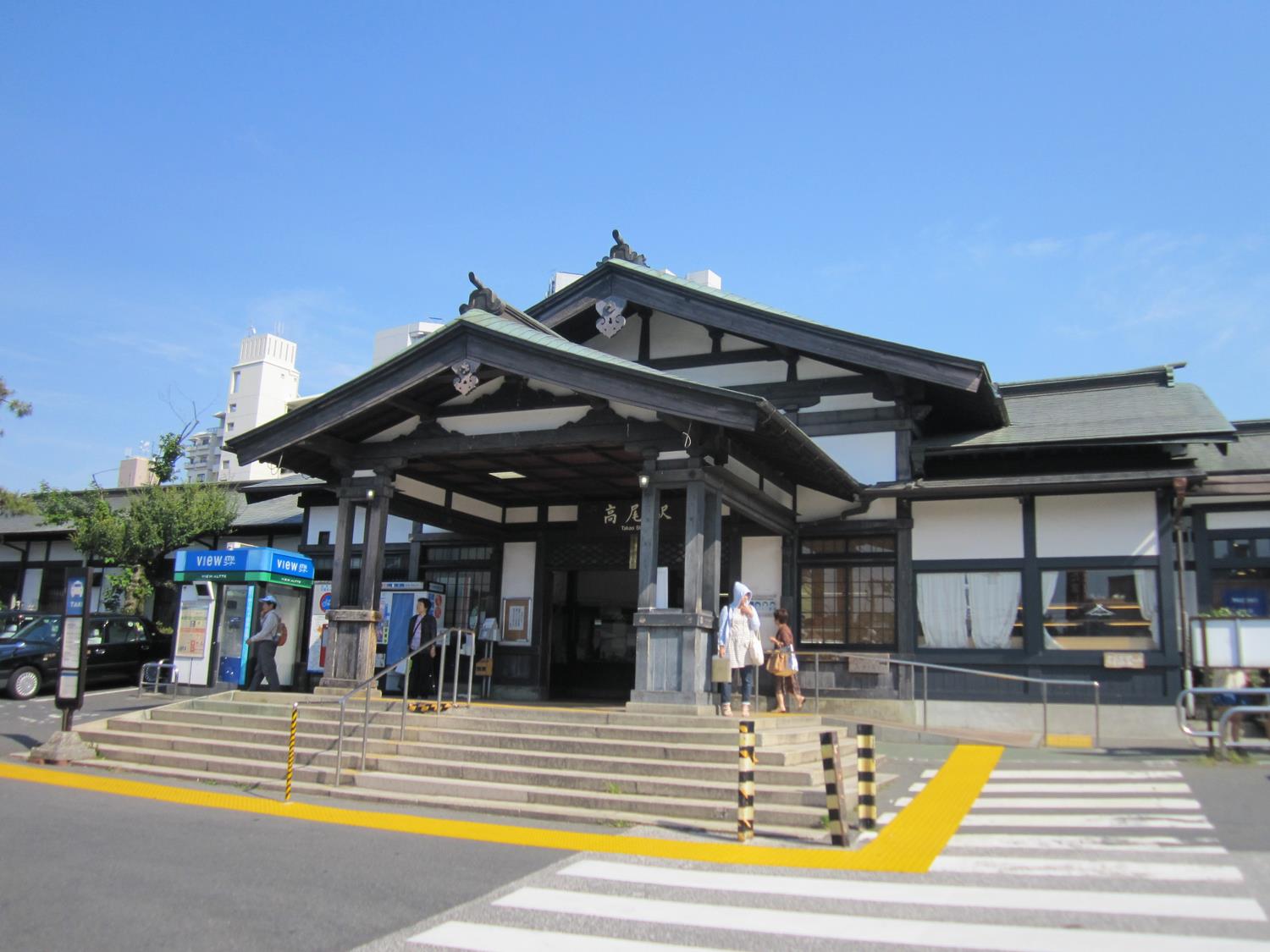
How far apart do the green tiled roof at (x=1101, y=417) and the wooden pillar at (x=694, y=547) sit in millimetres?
5684

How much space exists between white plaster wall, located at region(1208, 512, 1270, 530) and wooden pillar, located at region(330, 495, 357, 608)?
44.6 ft

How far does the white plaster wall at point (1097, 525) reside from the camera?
15641 mm

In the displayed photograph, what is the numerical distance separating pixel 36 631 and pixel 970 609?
18.0m

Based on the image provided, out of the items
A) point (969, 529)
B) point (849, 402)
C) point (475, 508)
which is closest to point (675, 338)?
point (849, 402)

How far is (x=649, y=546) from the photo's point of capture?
12531 mm

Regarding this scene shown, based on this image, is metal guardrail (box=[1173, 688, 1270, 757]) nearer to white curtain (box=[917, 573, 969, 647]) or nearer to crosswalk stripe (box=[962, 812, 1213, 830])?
crosswalk stripe (box=[962, 812, 1213, 830])

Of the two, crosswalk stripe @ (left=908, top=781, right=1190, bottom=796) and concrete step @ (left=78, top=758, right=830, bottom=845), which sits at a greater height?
crosswalk stripe @ (left=908, top=781, right=1190, bottom=796)

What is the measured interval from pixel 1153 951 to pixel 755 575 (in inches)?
454

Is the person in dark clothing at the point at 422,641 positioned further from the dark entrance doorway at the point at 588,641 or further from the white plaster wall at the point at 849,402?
the white plaster wall at the point at 849,402

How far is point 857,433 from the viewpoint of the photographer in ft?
54.9

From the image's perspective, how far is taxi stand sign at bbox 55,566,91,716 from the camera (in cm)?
1377

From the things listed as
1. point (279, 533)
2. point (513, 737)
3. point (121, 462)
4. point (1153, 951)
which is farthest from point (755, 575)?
point (121, 462)

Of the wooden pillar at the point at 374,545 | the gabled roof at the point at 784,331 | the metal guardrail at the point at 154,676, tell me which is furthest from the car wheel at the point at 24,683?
the gabled roof at the point at 784,331

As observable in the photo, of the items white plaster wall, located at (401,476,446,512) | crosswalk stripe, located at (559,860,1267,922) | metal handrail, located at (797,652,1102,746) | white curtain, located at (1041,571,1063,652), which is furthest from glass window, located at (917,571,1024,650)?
crosswalk stripe, located at (559,860,1267,922)
